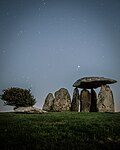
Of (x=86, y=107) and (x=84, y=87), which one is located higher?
(x=84, y=87)

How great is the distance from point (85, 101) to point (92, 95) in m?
2.30

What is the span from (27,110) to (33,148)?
719 inches

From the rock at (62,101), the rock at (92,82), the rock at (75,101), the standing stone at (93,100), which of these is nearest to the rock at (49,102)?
the rock at (62,101)

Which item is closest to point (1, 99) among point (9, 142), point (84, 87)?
point (84, 87)

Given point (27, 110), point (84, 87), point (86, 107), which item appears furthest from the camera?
point (84, 87)

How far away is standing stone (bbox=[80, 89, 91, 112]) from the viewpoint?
3062 cm

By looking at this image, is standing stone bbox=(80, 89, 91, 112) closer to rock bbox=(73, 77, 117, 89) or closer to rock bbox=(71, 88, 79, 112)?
rock bbox=(71, 88, 79, 112)

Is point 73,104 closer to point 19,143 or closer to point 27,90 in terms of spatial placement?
point 27,90

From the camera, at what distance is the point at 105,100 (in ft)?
95.7

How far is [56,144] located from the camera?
6.75 metres

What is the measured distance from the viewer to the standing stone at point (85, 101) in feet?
100

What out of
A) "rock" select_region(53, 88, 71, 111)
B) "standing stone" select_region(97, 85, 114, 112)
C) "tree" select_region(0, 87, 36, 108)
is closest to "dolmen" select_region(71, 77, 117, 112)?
"standing stone" select_region(97, 85, 114, 112)

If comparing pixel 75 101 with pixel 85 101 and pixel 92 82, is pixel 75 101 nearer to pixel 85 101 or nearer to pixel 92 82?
pixel 85 101

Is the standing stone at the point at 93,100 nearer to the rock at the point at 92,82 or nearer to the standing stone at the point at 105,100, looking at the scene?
the rock at the point at 92,82
